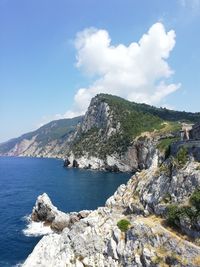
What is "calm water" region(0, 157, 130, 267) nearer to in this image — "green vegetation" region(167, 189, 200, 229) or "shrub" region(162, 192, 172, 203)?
"shrub" region(162, 192, 172, 203)

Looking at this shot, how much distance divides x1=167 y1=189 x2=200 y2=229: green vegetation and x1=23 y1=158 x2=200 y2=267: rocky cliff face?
84 cm

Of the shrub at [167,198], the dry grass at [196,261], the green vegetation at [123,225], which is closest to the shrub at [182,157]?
the shrub at [167,198]

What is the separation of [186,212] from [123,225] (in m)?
9.99

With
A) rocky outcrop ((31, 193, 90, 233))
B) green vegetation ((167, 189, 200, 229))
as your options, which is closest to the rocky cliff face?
green vegetation ((167, 189, 200, 229))

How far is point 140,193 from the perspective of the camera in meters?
72.1

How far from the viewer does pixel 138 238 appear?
52.2 m

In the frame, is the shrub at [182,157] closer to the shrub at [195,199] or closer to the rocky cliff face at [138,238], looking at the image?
the rocky cliff face at [138,238]

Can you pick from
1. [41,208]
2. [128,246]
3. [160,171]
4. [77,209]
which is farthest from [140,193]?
[77,209]

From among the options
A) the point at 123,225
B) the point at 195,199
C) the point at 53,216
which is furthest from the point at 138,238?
the point at 53,216

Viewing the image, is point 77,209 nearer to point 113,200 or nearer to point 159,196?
point 113,200

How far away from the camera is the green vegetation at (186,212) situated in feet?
168

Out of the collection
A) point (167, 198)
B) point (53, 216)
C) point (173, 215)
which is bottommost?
point (53, 216)

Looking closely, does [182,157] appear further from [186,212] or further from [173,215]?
[186,212]

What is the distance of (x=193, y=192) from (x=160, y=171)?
1428cm
